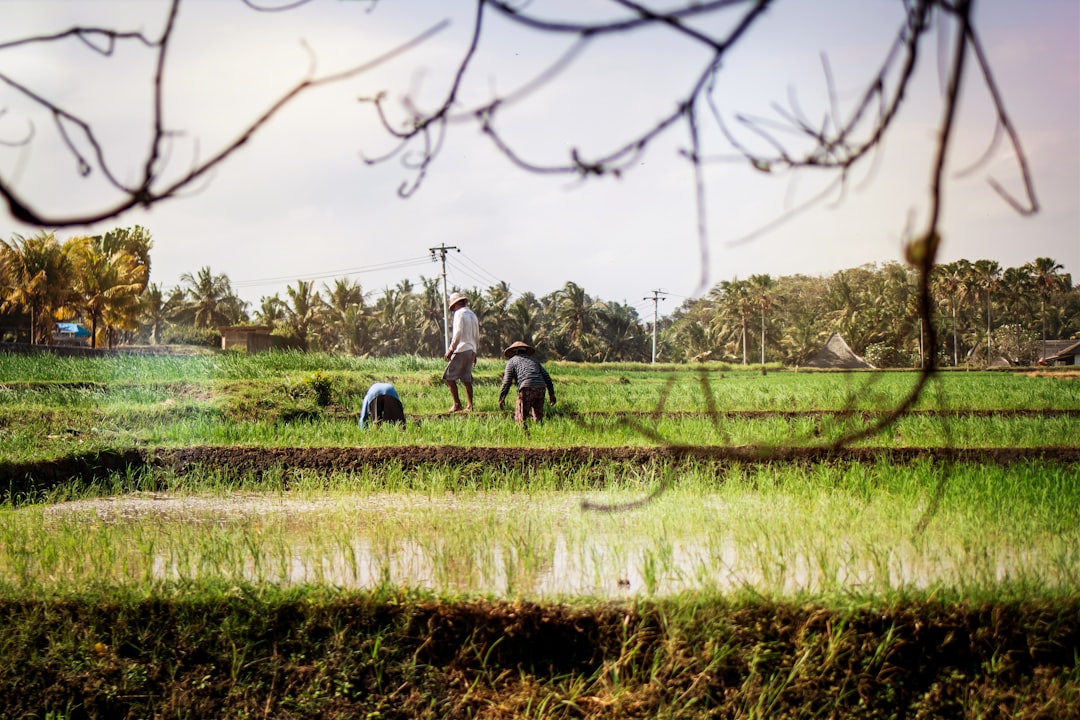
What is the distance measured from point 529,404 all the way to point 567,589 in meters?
4.24

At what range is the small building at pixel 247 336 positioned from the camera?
17469mm

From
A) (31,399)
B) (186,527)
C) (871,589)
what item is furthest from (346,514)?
(31,399)

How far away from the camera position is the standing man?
22.9ft

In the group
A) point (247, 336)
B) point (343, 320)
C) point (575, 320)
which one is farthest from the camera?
point (343, 320)

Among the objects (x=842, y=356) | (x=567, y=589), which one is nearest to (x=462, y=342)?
(x=567, y=589)

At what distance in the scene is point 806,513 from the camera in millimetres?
3936

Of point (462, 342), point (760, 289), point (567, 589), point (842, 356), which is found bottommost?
point (567, 589)

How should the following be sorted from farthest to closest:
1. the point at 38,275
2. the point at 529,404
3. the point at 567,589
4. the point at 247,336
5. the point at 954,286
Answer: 1. the point at 247,336
2. the point at 38,275
3. the point at 529,404
4. the point at 954,286
5. the point at 567,589

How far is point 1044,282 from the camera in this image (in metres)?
6.86

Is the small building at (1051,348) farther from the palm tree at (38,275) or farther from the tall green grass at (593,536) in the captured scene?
the palm tree at (38,275)

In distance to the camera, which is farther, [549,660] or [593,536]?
[593,536]

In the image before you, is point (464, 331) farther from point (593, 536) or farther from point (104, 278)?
point (104, 278)

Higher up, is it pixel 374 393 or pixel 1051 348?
pixel 1051 348

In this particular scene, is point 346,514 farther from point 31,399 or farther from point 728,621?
point 31,399
